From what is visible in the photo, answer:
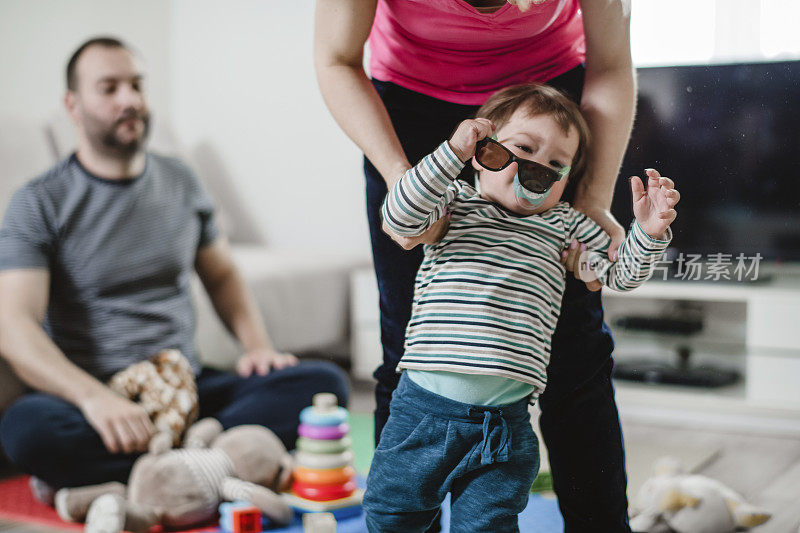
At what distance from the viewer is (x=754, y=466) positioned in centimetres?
138

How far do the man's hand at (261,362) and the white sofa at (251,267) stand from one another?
0.28m

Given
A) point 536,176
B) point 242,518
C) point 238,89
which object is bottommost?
point 242,518

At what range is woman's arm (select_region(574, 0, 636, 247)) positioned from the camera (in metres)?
0.82

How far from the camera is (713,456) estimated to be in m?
1.49

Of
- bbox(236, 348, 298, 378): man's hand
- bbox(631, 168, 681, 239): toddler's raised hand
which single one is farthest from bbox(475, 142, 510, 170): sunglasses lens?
bbox(236, 348, 298, 378): man's hand

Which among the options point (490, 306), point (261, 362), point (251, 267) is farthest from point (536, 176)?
point (251, 267)

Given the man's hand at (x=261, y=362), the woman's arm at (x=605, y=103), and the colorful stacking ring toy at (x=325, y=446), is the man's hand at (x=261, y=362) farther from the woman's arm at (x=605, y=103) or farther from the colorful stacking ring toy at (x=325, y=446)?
the woman's arm at (x=605, y=103)

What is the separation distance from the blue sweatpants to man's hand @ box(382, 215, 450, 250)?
0.44ft

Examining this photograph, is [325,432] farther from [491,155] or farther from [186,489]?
[491,155]

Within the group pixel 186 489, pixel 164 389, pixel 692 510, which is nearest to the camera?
pixel 692 510

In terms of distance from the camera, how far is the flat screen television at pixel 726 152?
93cm

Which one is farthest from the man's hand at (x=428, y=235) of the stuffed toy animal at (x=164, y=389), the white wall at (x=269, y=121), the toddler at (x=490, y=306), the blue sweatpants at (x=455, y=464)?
the white wall at (x=269, y=121)

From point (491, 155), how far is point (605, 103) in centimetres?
18

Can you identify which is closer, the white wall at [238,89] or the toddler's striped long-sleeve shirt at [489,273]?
the toddler's striped long-sleeve shirt at [489,273]
